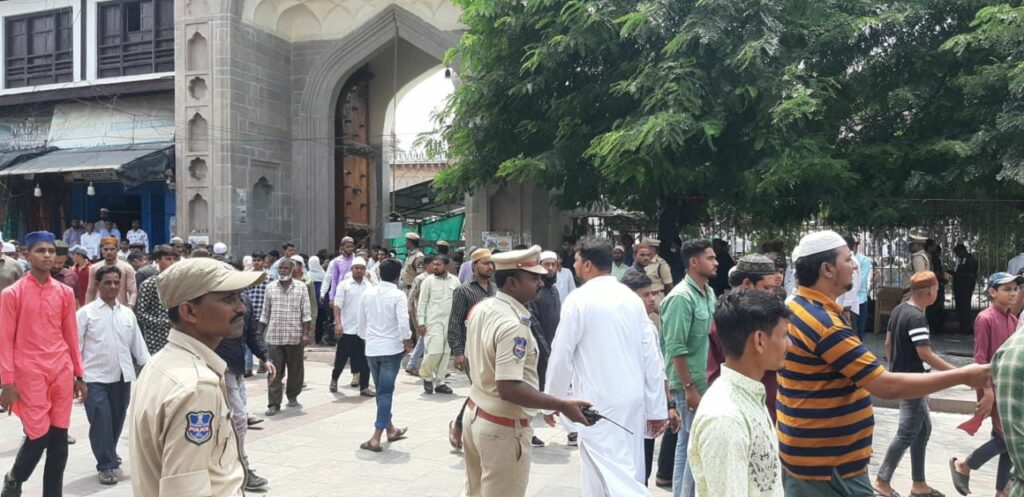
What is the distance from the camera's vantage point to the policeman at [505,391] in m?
3.44

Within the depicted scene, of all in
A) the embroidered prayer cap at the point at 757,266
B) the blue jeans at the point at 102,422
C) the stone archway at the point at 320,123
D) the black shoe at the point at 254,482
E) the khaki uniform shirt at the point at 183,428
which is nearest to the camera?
the khaki uniform shirt at the point at 183,428

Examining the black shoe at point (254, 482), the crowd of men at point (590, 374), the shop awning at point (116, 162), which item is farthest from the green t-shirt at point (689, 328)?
the shop awning at point (116, 162)

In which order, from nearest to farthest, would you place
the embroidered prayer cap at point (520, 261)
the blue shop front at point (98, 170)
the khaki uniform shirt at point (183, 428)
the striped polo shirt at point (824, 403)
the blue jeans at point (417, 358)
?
the khaki uniform shirt at point (183, 428) < the striped polo shirt at point (824, 403) < the embroidered prayer cap at point (520, 261) < the blue jeans at point (417, 358) < the blue shop front at point (98, 170)

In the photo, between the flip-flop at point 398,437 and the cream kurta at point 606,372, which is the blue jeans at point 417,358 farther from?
the cream kurta at point 606,372

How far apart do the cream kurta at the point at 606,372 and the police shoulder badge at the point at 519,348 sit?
54cm

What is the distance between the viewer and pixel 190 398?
79.6 inches

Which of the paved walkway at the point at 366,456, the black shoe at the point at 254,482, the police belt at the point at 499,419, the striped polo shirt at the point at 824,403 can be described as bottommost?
the paved walkway at the point at 366,456

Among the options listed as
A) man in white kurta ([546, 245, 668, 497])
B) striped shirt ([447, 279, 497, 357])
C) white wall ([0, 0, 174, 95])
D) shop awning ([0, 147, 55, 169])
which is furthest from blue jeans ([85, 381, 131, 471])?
shop awning ([0, 147, 55, 169])

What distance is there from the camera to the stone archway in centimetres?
1667

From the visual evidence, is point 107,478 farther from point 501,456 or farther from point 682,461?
point 682,461

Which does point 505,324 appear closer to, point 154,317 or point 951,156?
point 154,317

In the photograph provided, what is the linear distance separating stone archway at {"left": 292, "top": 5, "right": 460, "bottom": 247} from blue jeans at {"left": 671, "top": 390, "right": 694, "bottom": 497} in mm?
13301

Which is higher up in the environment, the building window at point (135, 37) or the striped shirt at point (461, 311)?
the building window at point (135, 37)

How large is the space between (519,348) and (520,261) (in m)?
0.46
